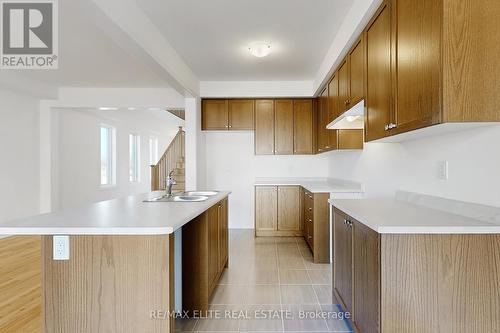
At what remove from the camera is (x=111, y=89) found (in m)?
5.17

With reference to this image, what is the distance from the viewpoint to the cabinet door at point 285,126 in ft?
16.4

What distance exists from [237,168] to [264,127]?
969 mm

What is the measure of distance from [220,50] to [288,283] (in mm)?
2838

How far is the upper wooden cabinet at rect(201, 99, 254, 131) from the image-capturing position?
498cm

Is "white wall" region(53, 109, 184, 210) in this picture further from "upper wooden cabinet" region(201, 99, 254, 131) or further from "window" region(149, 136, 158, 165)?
"upper wooden cabinet" region(201, 99, 254, 131)

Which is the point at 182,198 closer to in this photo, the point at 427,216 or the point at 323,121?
the point at 427,216

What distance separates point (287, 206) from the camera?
4.87 metres

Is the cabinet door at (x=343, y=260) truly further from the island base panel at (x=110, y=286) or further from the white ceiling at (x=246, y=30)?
the white ceiling at (x=246, y=30)

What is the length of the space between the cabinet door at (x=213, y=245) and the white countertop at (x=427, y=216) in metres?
1.10

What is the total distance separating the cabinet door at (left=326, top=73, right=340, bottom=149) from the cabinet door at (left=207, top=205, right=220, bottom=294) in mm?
1823

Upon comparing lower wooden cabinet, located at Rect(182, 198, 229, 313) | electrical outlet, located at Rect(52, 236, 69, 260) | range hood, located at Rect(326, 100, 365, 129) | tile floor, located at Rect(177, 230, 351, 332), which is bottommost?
tile floor, located at Rect(177, 230, 351, 332)

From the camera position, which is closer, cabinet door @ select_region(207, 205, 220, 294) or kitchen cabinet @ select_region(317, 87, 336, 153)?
cabinet door @ select_region(207, 205, 220, 294)

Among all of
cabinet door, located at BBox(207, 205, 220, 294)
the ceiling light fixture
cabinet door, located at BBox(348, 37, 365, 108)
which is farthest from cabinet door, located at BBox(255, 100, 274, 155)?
cabinet door, located at BBox(207, 205, 220, 294)

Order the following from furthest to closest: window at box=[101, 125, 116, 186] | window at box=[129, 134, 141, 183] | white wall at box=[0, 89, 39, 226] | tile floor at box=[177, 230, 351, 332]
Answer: window at box=[129, 134, 141, 183]
window at box=[101, 125, 116, 186]
white wall at box=[0, 89, 39, 226]
tile floor at box=[177, 230, 351, 332]
